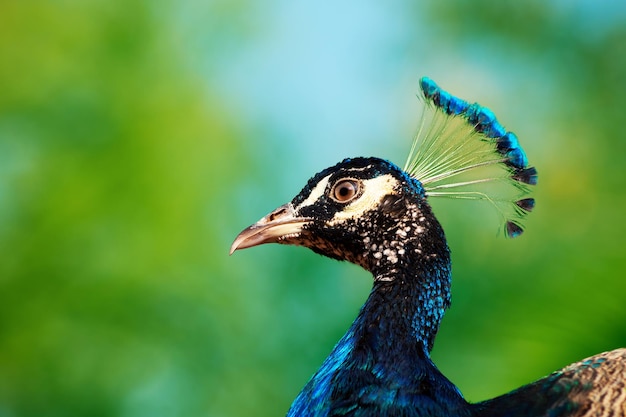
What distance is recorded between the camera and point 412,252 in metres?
1.67

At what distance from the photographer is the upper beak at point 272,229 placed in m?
1.71

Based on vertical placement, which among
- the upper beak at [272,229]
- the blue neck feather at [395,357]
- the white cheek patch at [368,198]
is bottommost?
the blue neck feather at [395,357]

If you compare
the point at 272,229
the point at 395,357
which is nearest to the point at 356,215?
the point at 272,229

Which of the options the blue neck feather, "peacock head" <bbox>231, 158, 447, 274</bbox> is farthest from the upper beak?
the blue neck feather

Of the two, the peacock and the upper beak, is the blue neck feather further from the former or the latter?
the upper beak

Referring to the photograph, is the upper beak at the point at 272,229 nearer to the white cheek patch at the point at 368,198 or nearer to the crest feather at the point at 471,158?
the white cheek patch at the point at 368,198

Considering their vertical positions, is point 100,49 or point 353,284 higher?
point 100,49

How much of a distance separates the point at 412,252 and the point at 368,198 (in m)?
0.14

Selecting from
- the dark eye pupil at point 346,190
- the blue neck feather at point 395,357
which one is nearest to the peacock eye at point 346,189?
the dark eye pupil at point 346,190

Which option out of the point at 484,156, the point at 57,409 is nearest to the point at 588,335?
the point at 484,156

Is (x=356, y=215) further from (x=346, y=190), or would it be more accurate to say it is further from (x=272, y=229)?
(x=272, y=229)

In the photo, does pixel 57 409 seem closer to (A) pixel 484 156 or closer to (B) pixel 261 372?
(B) pixel 261 372

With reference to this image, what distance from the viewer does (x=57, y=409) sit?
3.75m

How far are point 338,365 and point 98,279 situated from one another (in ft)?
8.18
